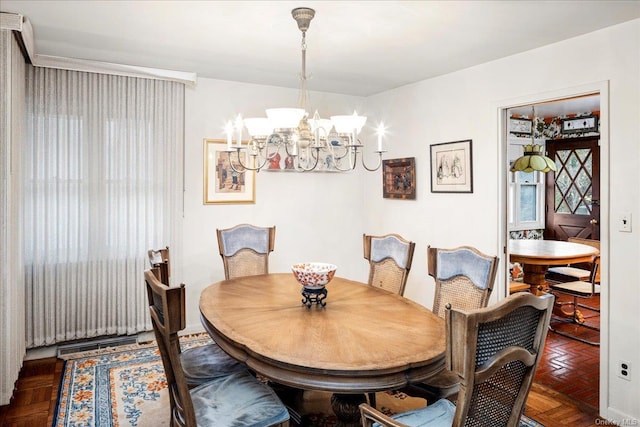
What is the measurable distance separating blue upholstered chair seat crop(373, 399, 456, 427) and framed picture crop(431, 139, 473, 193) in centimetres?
229

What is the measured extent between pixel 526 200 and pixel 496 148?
354cm

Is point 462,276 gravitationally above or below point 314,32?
below

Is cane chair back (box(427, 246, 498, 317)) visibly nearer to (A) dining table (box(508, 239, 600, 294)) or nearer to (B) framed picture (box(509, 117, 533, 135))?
(A) dining table (box(508, 239, 600, 294))

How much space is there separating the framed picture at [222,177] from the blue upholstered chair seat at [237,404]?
242 centimetres

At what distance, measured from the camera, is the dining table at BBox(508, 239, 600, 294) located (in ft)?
13.8

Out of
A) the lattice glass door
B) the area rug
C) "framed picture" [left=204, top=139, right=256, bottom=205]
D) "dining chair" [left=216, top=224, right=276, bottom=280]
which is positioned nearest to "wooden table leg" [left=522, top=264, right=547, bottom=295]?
the lattice glass door

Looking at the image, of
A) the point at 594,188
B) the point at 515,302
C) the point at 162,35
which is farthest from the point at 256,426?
the point at 594,188

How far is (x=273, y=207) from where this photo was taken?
4621 millimetres

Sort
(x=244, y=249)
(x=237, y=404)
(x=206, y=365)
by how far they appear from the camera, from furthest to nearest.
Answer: (x=244, y=249), (x=206, y=365), (x=237, y=404)

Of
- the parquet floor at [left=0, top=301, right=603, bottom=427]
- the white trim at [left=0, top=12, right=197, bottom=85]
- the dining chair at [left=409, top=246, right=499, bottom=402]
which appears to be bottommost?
the parquet floor at [left=0, top=301, right=603, bottom=427]

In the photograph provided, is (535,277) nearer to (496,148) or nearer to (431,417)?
(496,148)

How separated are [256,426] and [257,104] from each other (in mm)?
3347

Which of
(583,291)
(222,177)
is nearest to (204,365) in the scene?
(222,177)

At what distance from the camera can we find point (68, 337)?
373cm
